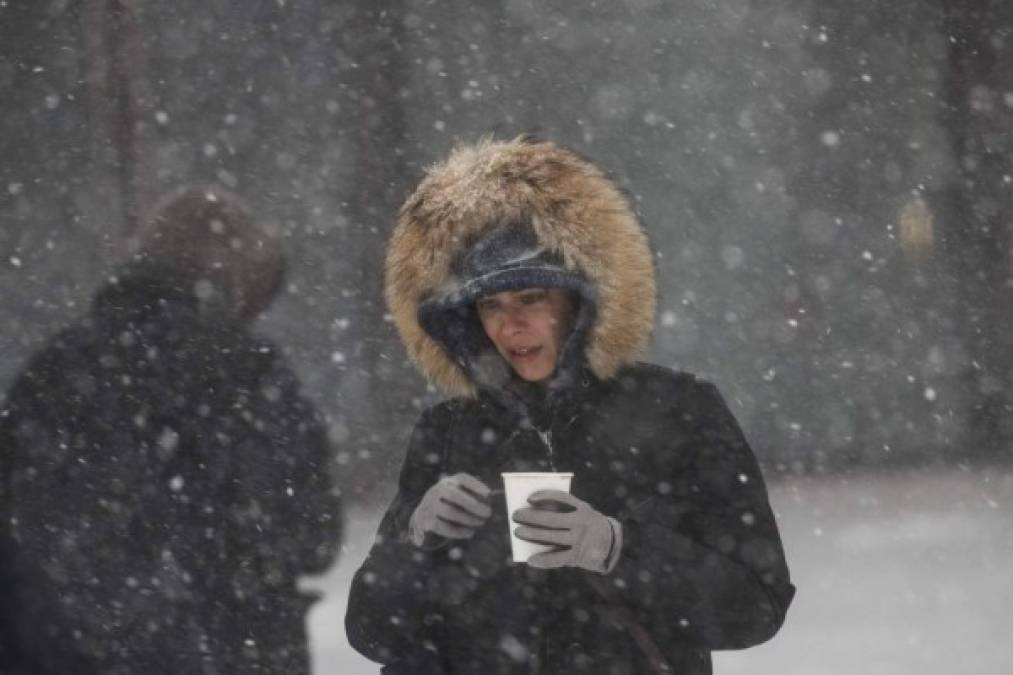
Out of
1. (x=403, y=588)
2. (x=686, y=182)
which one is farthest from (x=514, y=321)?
(x=686, y=182)

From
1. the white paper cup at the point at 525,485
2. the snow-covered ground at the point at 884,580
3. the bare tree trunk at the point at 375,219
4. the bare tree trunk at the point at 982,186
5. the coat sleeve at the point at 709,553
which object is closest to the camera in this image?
the white paper cup at the point at 525,485

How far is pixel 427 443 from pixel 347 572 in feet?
12.5

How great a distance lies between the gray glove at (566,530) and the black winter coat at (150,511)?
92 cm

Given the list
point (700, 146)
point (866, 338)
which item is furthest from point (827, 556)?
point (700, 146)

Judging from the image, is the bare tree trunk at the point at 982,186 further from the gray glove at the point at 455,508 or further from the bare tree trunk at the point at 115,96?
the gray glove at the point at 455,508

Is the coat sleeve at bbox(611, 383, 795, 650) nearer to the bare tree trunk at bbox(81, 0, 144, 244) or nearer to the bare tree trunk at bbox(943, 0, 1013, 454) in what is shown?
the bare tree trunk at bbox(81, 0, 144, 244)

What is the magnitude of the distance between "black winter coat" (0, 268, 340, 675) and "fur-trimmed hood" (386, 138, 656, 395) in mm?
557

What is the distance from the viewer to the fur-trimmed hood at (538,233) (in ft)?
8.27

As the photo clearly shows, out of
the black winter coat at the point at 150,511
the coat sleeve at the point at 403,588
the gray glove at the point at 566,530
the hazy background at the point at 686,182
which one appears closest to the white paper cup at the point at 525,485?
the gray glove at the point at 566,530

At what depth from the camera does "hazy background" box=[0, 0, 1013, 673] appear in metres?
6.52

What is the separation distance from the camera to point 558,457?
8.39 ft

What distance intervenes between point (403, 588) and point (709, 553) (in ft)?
1.85

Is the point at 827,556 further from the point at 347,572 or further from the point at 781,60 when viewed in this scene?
the point at 781,60

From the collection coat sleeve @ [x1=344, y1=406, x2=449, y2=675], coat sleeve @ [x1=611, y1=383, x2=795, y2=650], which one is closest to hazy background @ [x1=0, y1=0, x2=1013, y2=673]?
coat sleeve @ [x1=344, y1=406, x2=449, y2=675]
